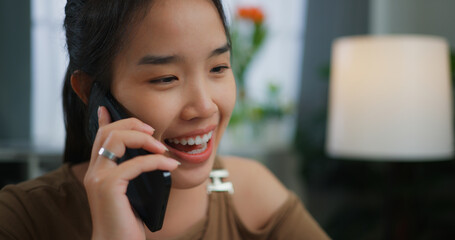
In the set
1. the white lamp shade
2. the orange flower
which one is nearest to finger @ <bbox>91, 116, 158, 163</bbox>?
the white lamp shade

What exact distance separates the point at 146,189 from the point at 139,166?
0.16 feet

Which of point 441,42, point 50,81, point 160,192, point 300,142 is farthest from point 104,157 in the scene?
point 300,142

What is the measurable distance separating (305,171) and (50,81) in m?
1.52

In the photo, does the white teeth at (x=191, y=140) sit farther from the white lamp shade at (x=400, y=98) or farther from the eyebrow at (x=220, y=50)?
the white lamp shade at (x=400, y=98)

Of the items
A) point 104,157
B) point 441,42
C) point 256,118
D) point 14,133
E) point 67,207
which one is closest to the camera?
point 104,157

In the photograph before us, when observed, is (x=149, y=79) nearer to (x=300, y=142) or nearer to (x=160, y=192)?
(x=160, y=192)

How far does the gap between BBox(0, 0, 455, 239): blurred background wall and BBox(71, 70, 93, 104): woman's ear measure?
1701 millimetres

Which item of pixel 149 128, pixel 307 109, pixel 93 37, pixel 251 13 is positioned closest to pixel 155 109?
pixel 149 128

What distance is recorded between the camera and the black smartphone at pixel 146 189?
694 mm

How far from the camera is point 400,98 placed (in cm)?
171

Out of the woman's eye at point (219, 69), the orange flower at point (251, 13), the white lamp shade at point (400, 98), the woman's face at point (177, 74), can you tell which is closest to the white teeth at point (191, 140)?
the woman's face at point (177, 74)

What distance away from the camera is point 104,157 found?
681mm

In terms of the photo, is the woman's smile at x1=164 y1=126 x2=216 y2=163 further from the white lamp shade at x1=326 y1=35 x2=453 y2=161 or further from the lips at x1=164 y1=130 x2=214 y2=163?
the white lamp shade at x1=326 y1=35 x2=453 y2=161

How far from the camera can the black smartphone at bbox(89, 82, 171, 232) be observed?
0.69 meters
